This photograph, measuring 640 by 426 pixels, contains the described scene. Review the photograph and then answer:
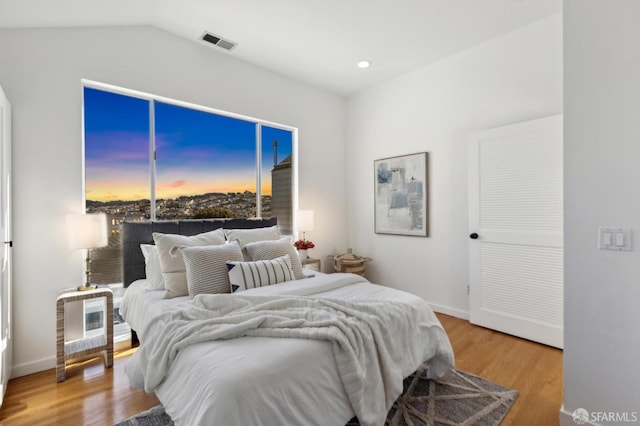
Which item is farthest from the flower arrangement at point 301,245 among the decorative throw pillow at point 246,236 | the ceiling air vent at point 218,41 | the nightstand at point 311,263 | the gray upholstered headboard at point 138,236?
the ceiling air vent at point 218,41

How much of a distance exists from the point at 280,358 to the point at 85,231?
2000mm

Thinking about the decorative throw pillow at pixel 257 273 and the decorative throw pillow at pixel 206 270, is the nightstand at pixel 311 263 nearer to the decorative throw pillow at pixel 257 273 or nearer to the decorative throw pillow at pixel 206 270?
the decorative throw pillow at pixel 257 273

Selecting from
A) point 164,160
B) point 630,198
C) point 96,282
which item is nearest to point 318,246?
point 164,160

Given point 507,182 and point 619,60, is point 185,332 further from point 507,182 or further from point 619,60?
point 507,182

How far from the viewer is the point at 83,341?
→ 2.55 metres

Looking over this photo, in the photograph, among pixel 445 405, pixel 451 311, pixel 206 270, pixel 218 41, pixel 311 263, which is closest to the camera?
pixel 445 405

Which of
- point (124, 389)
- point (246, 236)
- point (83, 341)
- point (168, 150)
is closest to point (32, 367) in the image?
point (83, 341)

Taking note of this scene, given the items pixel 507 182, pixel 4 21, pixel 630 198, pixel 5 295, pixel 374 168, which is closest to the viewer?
pixel 630 198

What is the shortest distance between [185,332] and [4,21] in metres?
2.69

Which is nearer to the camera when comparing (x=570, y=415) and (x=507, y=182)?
(x=570, y=415)

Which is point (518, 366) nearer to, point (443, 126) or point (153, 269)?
point (443, 126)

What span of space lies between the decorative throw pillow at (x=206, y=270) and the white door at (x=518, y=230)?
2.55 m

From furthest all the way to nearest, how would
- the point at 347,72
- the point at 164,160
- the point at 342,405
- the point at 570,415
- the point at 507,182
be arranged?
the point at 347,72
the point at 164,160
the point at 507,182
the point at 570,415
the point at 342,405

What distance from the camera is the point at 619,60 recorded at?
5.20 ft
